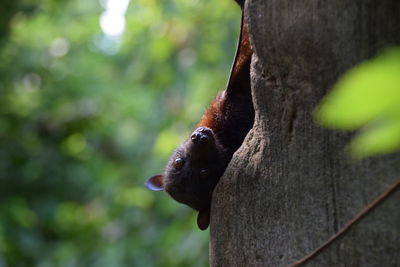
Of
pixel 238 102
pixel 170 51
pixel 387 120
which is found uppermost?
pixel 170 51

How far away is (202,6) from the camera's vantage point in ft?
21.9

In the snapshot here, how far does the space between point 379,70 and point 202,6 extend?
6110 mm

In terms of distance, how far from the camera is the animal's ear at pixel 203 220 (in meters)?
3.00

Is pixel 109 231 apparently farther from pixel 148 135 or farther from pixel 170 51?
pixel 170 51

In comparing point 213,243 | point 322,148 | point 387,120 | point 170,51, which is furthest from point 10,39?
point 387,120

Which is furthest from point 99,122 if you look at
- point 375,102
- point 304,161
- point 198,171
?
point 375,102

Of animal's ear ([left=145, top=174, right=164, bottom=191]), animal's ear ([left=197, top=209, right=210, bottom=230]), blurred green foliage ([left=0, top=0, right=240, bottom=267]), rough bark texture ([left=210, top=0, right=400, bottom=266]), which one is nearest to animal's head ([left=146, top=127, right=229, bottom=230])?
animal's ear ([left=197, top=209, right=210, bottom=230])

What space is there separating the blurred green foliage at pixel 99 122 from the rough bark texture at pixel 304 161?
2915 millimetres

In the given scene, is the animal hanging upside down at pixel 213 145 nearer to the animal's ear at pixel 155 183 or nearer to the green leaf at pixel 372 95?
the animal's ear at pixel 155 183

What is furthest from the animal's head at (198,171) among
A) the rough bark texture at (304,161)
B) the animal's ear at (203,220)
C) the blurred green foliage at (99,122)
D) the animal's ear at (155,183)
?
the blurred green foliage at (99,122)

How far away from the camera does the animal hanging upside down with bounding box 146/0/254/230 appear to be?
298cm

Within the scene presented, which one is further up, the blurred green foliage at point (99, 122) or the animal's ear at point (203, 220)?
the blurred green foliage at point (99, 122)

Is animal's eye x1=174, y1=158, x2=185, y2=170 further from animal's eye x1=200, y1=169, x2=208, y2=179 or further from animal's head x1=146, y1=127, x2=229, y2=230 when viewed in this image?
animal's eye x1=200, y1=169, x2=208, y2=179

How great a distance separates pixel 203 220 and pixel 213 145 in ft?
1.11
